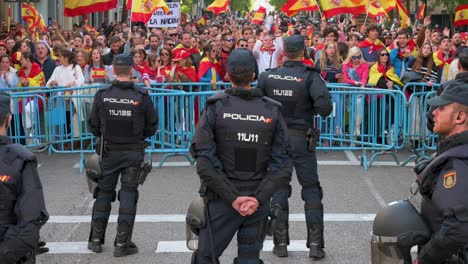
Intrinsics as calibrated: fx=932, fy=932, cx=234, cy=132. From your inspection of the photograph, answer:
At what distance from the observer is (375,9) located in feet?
82.4

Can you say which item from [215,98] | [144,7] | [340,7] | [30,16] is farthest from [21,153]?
[340,7]

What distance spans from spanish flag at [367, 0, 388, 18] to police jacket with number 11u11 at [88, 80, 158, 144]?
17.2 meters

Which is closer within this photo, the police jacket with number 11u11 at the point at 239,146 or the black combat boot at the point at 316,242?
the police jacket with number 11u11 at the point at 239,146

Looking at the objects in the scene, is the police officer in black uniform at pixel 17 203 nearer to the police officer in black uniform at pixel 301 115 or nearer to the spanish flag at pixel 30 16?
the police officer in black uniform at pixel 301 115

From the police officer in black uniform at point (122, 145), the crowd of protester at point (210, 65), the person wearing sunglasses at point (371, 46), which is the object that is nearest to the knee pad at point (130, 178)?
the police officer in black uniform at point (122, 145)

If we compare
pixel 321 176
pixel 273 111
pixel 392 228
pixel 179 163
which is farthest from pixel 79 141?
pixel 392 228

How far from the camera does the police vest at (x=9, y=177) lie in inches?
202

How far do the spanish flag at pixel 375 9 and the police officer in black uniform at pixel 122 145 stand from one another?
56.6 ft

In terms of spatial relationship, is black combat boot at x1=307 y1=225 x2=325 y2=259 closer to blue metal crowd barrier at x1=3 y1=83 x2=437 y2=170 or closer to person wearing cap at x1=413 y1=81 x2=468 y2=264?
person wearing cap at x1=413 y1=81 x2=468 y2=264

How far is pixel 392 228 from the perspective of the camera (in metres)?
4.99

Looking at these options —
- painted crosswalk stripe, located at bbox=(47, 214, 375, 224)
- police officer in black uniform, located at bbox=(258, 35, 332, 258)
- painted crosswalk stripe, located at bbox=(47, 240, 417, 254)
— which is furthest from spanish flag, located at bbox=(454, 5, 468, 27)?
police officer in black uniform, located at bbox=(258, 35, 332, 258)

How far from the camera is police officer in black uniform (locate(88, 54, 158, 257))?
827 centimetres

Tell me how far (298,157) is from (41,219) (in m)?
3.38

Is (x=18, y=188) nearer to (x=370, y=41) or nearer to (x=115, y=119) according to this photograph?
(x=115, y=119)
